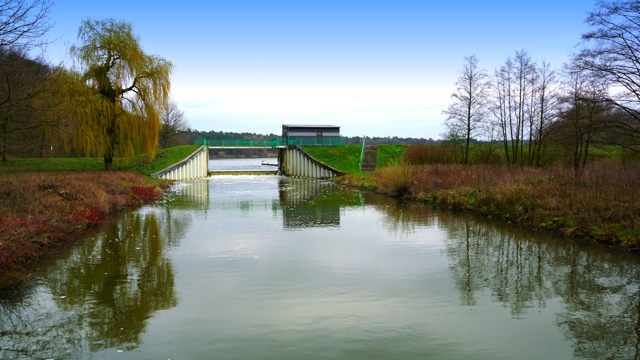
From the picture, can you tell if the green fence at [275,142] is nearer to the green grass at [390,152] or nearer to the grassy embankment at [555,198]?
the green grass at [390,152]

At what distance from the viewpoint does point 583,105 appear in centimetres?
2452

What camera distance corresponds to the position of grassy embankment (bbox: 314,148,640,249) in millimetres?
13305

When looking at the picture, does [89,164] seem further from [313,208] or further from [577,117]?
[577,117]

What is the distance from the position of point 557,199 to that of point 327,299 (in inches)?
439

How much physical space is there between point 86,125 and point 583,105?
33.0 metres

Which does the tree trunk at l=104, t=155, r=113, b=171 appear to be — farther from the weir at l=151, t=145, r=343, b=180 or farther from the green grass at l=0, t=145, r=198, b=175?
the weir at l=151, t=145, r=343, b=180

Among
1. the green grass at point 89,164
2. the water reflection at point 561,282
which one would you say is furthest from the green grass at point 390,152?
the water reflection at point 561,282

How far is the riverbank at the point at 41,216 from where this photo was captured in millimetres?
9859

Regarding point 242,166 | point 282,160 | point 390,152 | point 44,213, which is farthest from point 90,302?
point 242,166

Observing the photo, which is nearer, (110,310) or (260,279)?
(110,310)

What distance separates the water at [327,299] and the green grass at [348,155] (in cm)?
3564

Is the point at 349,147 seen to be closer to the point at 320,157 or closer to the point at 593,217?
the point at 320,157

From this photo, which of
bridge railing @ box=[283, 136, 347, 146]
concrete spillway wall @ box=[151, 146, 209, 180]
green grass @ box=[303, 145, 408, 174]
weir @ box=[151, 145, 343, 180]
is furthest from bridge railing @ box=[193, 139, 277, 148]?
green grass @ box=[303, 145, 408, 174]

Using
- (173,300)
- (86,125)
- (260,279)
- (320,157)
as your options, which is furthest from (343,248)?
(320,157)
